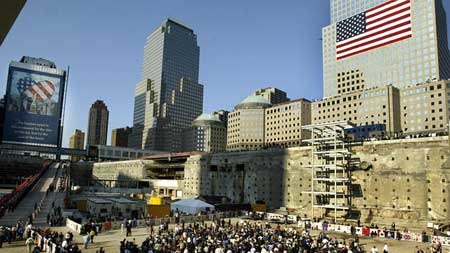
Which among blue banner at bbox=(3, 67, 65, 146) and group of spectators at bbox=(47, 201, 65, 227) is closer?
group of spectators at bbox=(47, 201, 65, 227)

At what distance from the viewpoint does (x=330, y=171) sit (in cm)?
6275

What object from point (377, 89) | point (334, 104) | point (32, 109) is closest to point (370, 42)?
point (377, 89)

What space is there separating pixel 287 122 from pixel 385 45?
67937 millimetres

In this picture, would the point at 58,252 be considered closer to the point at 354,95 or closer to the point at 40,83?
the point at 40,83

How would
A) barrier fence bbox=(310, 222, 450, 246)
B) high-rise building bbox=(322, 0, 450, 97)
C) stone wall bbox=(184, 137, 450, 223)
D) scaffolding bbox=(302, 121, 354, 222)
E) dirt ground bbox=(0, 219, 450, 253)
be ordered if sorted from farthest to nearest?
high-rise building bbox=(322, 0, 450, 97) → scaffolding bbox=(302, 121, 354, 222) → stone wall bbox=(184, 137, 450, 223) → barrier fence bbox=(310, 222, 450, 246) → dirt ground bbox=(0, 219, 450, 253)

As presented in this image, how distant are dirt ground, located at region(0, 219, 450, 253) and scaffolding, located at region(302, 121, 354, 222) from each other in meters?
17.4

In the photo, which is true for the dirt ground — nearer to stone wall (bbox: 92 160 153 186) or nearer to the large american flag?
the large american flag

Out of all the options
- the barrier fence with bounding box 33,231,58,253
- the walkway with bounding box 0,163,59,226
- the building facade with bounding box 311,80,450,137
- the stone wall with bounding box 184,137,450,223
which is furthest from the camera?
the building facade with bounding box 311,80,450,137

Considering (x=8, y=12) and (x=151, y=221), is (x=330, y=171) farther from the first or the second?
(x=8, y=12)

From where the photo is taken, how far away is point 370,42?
10488 centimetres

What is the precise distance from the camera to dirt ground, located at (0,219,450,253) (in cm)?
2981

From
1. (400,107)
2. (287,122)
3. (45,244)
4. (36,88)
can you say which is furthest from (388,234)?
(287,122)

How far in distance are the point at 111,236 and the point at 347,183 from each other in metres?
38.6

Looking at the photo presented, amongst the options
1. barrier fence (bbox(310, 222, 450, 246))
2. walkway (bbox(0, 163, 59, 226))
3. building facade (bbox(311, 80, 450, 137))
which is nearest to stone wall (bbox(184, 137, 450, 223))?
barrier fence (bbox(310, 222, 450, 246))
